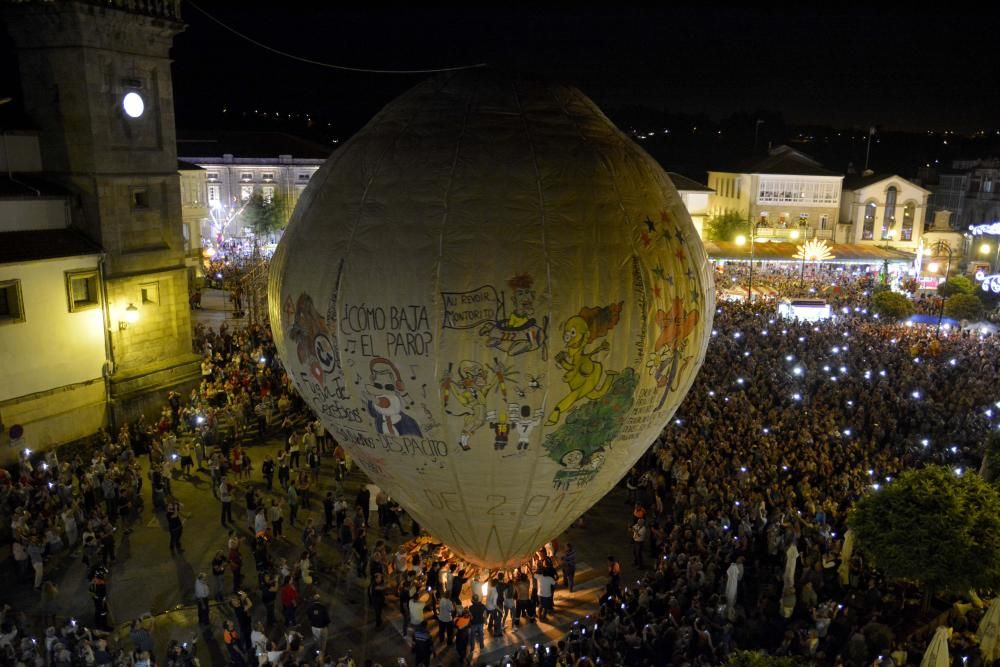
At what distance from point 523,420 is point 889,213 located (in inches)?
2033

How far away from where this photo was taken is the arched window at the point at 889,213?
176 feet

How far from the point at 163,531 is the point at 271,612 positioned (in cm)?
431

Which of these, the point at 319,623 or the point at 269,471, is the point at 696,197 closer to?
the point at 269,471

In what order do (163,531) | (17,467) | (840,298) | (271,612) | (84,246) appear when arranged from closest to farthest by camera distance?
1. (271,612)
2. (163,531)
3. (17,467)
4. (84,246)
5. (840,298)

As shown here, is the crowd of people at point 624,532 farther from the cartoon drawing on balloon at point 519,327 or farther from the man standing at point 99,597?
the cartoon drawing on balloon at point 519,327

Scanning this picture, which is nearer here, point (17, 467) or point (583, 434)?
point (583, 434)

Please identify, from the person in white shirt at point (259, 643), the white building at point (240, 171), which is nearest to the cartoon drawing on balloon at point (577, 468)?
the person in white shirt at point (259, 643)

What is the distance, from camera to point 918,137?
11012cm

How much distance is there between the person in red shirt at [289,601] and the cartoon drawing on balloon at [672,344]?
5922 mm

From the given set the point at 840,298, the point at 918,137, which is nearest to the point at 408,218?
the point at 840,298

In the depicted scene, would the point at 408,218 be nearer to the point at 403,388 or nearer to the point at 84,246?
the point at 403,388

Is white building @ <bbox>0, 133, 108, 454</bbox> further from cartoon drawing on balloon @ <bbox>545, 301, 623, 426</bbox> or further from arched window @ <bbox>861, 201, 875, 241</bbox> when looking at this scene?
arched window @ <bbox>861, 201, 875, 241</bbox>

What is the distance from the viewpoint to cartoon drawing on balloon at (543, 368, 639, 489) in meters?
10.5

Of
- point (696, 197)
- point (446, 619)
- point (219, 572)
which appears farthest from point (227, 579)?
point (696, 197)
